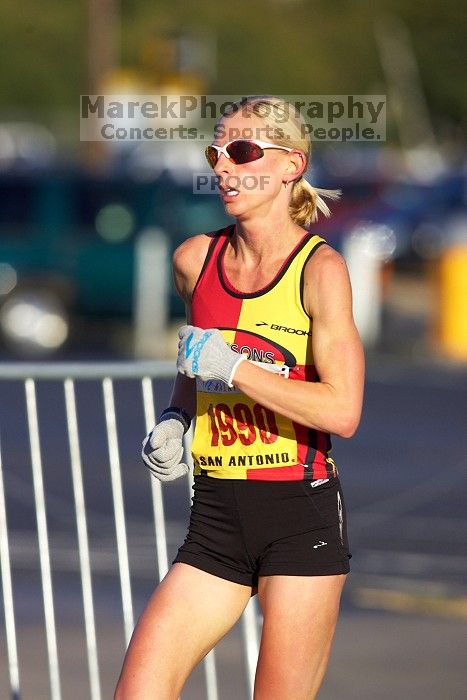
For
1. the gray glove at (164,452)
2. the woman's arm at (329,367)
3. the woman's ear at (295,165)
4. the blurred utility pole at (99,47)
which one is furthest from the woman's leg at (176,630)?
the blurred utility pole at (99,47)

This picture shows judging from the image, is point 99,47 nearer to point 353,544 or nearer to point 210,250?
point 353,544

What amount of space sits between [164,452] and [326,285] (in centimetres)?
63

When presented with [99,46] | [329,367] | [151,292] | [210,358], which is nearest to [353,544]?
[329,367]

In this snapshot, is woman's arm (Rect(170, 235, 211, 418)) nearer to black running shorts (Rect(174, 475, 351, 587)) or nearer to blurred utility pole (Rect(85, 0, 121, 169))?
black running shorts (Rect(174, 475, 351, 587))

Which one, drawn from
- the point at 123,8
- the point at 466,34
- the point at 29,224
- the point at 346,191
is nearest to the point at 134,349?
the point at 29,224

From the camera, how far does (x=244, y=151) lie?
3.98m

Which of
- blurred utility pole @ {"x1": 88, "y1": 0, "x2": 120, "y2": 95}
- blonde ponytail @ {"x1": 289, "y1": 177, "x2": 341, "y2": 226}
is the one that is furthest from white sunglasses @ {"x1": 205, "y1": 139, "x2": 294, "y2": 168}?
blurred utility pole @ {"x1": 88, "y1": 0, "x2": 120, "y2": 95}

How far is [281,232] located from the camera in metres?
4.00

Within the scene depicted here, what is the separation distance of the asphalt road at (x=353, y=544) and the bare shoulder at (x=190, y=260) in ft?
7.15

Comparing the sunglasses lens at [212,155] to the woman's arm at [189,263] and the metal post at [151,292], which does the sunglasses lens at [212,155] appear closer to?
the woman's arm at [189,263]

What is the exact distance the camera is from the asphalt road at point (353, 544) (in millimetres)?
6141

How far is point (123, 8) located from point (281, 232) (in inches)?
2679

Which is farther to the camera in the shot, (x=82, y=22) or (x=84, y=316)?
(x=82, y=22)

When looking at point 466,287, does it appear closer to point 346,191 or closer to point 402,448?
point 346,191
